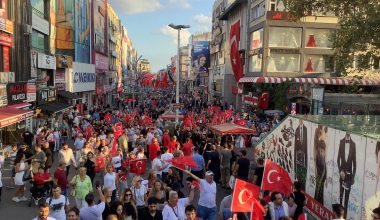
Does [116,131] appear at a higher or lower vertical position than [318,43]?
lower

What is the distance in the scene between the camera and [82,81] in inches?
1852

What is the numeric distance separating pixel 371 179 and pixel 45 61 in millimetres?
26875

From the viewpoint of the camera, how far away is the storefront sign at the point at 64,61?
3728cm

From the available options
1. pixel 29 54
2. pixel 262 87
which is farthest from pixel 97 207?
pixel 262 87

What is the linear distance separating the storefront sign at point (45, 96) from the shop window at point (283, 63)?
1917 centimetres

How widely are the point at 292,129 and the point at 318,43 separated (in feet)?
97.9

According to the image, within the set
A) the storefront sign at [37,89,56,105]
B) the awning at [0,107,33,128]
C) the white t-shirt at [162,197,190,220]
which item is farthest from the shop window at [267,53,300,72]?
the white t-shirt at [162,197,190,220]

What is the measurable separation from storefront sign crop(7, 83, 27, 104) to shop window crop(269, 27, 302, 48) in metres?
23.0

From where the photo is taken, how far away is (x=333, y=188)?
Result: 1034 centimetres

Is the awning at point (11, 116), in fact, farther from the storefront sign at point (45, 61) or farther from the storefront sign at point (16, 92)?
the storefront sign at point (45, 61)

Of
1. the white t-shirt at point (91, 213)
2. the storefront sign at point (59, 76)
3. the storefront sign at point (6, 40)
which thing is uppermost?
the storefront sign at point (6, 40)

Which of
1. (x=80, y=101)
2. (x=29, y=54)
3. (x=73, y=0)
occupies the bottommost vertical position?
(x=80, y=101)

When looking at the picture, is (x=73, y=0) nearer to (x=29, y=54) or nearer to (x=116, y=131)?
(x=29, y=54)

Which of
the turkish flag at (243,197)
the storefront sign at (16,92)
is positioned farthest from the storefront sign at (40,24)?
the turkish flag at (243,197)
